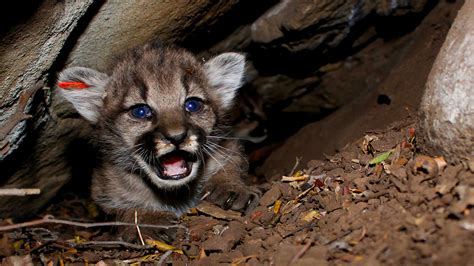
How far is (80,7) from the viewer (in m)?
3.32

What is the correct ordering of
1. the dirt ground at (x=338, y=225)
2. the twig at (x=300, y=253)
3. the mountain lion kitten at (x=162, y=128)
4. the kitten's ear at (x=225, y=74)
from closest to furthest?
1. the dirt ground at (x=338, y=225)
2. the twig at (x=300, y=253)
3. the mountain lion kitten at (x=162, y=128)
4. the kitten's ear at (x=225, y=74)

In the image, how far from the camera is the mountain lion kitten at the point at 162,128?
12.6ft

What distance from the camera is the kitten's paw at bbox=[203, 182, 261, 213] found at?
12.5ft

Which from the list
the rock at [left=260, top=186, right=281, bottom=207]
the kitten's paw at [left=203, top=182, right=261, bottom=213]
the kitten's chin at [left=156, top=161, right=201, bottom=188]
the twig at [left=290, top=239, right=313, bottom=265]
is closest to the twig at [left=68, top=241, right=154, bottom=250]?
the kitten's chin at [left=156, top=161, right=201, bottom=188]

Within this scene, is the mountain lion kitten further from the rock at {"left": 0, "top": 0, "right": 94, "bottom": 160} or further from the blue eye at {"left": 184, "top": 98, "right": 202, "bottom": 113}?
the rock at {"left": 0, "top": 0, "right": 94, "bottom": 160}

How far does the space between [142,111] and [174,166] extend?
1.55 ft

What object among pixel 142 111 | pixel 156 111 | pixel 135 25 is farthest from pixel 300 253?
pixel 135 25

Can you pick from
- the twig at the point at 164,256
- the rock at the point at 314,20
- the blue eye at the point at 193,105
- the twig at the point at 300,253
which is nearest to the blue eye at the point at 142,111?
Answer: the blue eye at the point at 193,105

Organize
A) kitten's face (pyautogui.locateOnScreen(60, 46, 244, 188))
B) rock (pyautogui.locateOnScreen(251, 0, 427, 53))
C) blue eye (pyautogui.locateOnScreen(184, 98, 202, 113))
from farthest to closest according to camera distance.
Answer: rock (pyautogui.locateOnScreen(251, 0, 427, 53)), blue eye (pyautogui.locateOnScreen(184, 98, 202, 113)), kitten's face (pyautogui.locateOnScreen(60, 46, 244, 188))

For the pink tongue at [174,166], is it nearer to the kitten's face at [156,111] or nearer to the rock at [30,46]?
the kitten's face at [156,111]

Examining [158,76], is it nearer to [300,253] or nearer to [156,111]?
[156,111]

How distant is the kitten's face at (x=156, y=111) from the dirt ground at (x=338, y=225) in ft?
1.51

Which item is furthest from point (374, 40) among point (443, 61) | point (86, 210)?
point (86, 210)

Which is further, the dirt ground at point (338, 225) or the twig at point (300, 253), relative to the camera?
the twig at point (300, 253)
